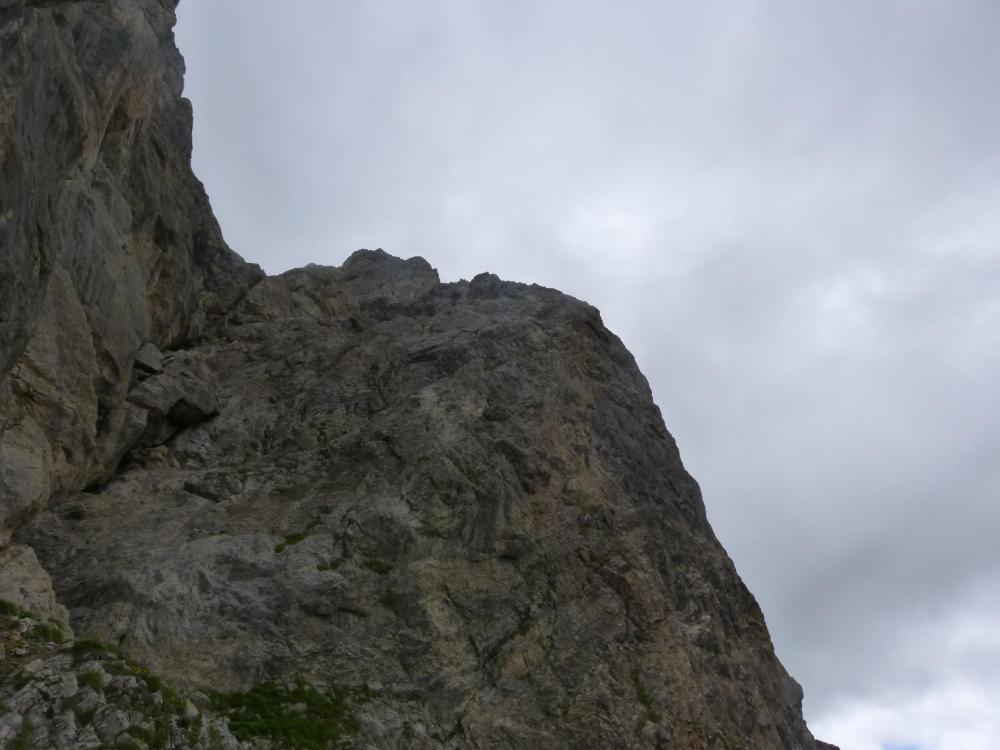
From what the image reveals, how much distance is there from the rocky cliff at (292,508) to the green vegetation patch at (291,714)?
0.07m

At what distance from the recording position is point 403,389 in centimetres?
3672

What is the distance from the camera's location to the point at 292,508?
30.5 meters

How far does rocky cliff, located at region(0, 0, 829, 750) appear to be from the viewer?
21.8 meters

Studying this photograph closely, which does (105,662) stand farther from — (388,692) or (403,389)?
(403,389)

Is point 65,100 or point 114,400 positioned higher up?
point 65,100

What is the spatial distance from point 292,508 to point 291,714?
9242 millimetres

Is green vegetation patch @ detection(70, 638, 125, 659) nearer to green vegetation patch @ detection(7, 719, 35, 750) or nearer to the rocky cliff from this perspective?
the rocky cliff

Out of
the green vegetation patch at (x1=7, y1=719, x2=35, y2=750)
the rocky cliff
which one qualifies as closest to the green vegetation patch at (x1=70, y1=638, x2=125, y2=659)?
the rocky cliff

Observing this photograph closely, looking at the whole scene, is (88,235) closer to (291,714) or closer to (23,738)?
(291,714)

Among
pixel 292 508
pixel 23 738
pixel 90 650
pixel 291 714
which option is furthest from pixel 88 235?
pixel 23 738

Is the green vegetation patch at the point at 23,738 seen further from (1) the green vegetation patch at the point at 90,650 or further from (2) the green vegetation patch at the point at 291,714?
(2) the green vegetation patch at the point at 291,714

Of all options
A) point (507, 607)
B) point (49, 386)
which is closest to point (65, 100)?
point (49, 386)

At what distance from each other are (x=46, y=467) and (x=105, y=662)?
10.0 m

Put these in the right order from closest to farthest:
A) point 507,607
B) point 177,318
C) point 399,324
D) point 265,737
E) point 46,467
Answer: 1. point 265,737
2. point 46,467
3. point 507,607
4. point 177,318
5. point 399,324
